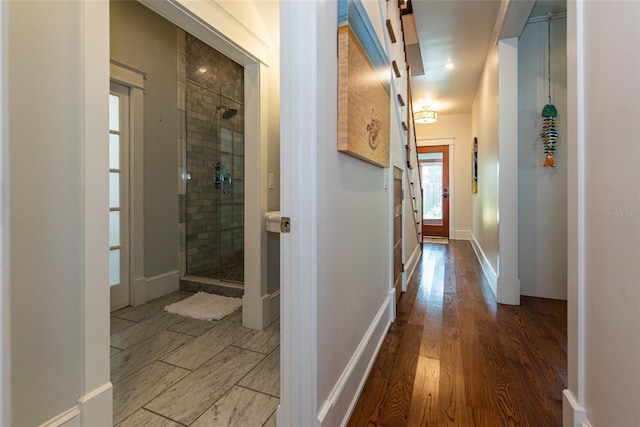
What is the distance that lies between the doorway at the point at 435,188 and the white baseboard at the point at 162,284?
Answer: 17.3 feet

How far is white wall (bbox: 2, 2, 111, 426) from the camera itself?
3.03 feet

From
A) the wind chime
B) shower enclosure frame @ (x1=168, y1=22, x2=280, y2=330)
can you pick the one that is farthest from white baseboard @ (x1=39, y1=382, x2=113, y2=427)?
the wind chime

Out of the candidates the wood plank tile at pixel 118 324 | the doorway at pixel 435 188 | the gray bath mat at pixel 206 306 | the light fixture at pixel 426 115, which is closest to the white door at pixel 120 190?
the wood plank tile at pixel 118 324

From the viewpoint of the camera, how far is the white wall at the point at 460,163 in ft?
20.7

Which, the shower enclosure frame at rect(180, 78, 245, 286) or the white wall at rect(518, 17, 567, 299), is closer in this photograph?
the white wall at rect(518, 17, 567, 299)

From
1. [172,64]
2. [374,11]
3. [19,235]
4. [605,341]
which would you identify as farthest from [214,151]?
[605,341]

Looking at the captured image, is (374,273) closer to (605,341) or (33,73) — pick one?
(605,341)

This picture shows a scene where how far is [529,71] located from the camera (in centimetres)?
279

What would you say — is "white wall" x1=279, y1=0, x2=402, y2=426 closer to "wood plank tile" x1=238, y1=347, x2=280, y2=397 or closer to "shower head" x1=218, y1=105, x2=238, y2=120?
"wood plank tile" x1=238, y1=347, x2=280, y2=397

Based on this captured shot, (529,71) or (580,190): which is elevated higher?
(529,71)

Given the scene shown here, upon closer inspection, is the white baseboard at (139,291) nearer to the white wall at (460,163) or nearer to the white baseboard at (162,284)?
the white baseboard at (162,284)

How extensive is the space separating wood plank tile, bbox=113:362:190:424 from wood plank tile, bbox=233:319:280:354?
392 millimetres

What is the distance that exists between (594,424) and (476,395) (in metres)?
0.47

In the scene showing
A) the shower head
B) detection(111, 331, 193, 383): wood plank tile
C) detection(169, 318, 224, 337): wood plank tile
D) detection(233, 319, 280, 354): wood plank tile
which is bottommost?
detection(233, 319, 280, 354): wood plank tile
